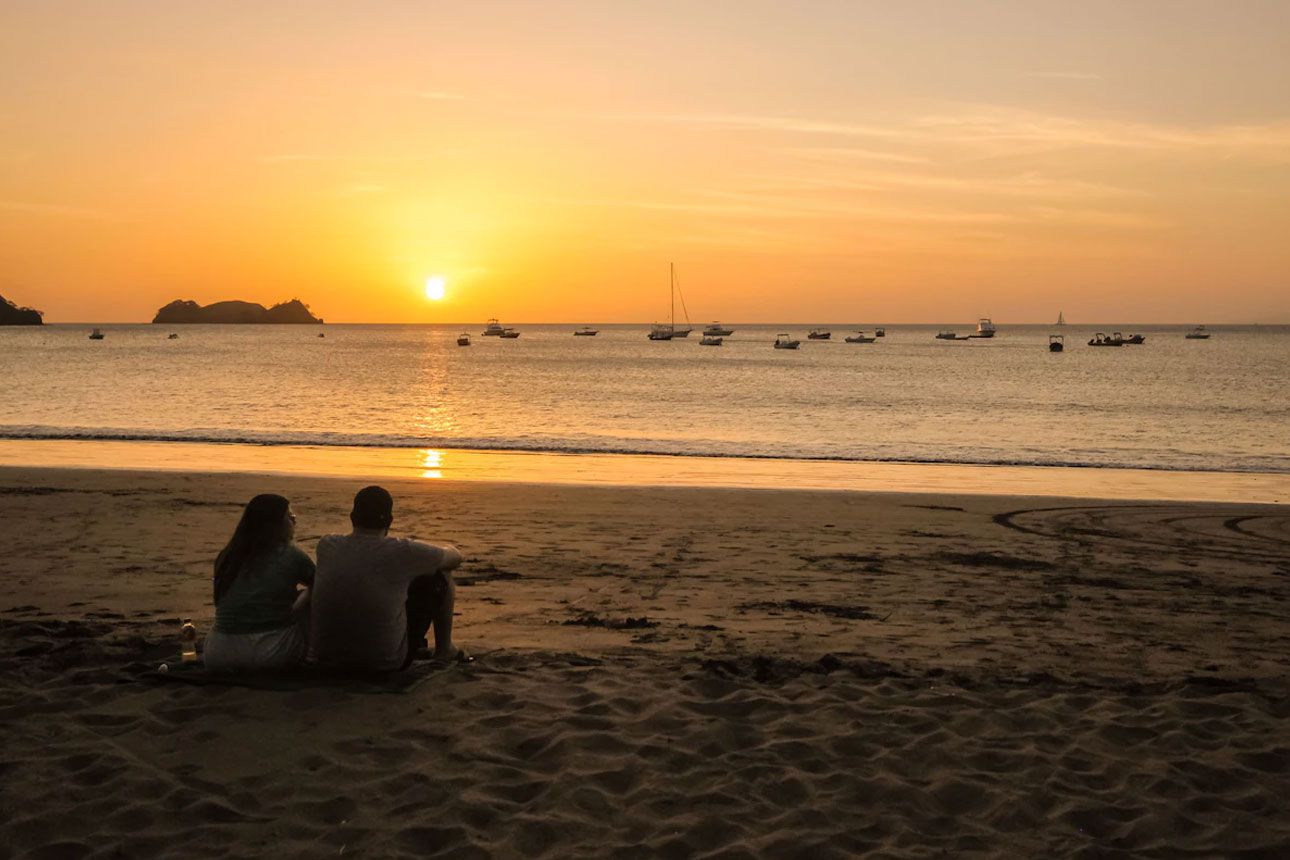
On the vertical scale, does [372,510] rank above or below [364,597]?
above

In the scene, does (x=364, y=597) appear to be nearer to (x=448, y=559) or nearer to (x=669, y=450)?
(x=448, y=559)

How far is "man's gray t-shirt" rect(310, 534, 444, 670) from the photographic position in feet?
22.2

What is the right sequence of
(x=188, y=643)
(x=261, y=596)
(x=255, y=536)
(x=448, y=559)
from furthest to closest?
1. (x=188, y=643)
2. (x=448, y=559)
3. (x=261, y=596)
4. (x=255, y=536)

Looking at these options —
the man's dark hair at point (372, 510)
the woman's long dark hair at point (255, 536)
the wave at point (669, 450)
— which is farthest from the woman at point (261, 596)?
the wave at point (669, 450)

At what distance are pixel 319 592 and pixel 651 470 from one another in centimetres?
1683

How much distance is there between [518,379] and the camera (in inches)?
3236

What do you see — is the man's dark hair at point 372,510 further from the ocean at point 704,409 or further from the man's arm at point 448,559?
the ocean at point 704,409

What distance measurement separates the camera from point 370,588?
681 cm

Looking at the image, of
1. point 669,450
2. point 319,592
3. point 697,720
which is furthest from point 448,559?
point 669,450

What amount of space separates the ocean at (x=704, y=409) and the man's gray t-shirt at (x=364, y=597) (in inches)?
825

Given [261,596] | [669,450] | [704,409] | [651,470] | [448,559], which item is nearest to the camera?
[261,596]

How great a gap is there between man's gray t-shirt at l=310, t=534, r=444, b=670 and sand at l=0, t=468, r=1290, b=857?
Result: 0.31 m

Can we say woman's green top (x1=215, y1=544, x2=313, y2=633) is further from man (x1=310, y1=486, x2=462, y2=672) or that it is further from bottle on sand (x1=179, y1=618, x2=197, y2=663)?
bottle on sand (x1=179, y1=618, x2=197, y2=663)

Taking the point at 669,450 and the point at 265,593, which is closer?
the point at 265,593
